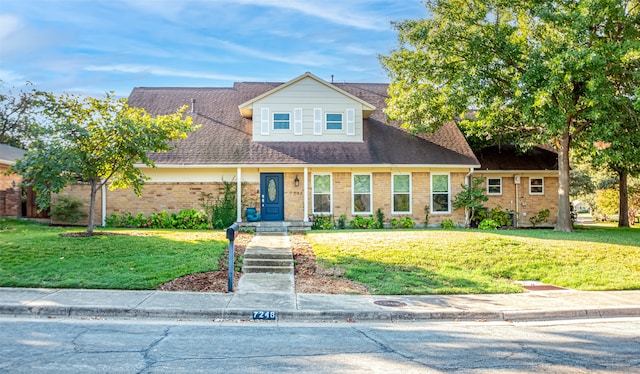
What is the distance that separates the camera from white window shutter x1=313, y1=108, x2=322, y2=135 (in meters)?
20.9

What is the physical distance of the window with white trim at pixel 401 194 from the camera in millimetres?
20359

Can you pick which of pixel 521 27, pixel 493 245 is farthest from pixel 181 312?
pixel 521 27

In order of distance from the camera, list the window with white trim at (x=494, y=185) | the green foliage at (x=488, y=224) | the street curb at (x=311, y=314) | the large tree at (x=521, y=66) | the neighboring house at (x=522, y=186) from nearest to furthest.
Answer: the street curb at (x=311, y=314) < the large tree at (x=521, y=66) < the green foliage at (x=488, y=224) < the neighboring house at (x=522, y=186) < the window with white trim at (x=494, y=185)

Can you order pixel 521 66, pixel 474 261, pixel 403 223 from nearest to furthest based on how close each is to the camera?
pixel 474 261 → pixel 521 66 → pixel 403 223

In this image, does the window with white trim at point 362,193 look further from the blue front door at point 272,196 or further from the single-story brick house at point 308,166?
the blue front door at point 272,196

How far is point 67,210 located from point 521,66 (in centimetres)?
1829

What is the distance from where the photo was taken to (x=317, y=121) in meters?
21.0

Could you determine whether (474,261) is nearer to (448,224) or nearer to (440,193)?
(448,224)

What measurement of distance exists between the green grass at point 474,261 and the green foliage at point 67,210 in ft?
34.7

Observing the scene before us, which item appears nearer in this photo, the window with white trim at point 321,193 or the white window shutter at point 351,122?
the window with white trim at point 321,193

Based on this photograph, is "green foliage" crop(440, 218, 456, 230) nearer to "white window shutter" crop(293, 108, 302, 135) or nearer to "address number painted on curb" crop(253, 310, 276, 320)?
"white window shutter" crop(293, 108, 302, 135)

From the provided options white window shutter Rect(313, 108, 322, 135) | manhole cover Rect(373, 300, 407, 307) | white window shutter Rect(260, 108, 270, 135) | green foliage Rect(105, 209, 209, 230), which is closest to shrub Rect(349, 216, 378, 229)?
white window shutter Rect(313, 108, 322, 135)

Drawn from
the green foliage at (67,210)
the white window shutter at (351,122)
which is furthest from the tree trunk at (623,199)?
the green foliage at (67,210)

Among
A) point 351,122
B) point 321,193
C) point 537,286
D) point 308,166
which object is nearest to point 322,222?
point 321,193
